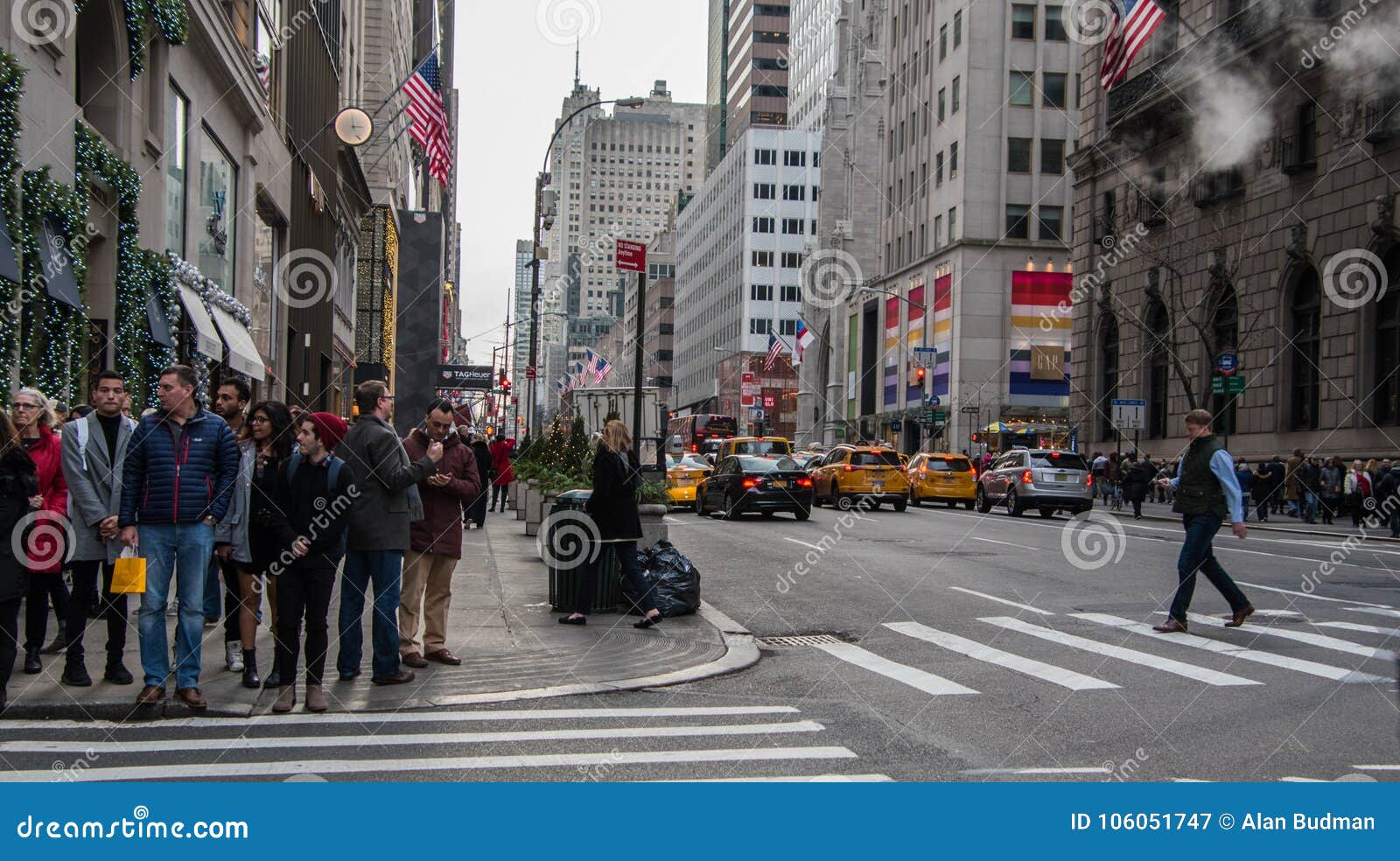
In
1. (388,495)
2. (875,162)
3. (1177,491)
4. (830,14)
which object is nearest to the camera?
(388,495)

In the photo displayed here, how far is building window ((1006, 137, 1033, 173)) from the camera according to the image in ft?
225

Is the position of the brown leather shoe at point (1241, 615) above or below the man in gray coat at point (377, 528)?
below

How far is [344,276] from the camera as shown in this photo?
5303 cm

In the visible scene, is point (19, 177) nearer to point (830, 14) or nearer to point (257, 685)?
point (257, 685)

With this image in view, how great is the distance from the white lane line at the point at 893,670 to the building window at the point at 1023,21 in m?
64.3

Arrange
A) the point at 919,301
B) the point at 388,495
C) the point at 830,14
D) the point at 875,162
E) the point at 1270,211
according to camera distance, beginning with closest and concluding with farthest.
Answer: the point at 388,495
the point at 1270,211
the point at 919,301
the point at 875,162
the point at 830,14

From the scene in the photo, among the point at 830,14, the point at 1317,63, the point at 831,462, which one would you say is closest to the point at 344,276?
the point at 831,462

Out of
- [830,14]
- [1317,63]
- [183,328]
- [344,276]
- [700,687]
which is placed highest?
[830,14]

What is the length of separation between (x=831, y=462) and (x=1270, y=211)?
1607 centimetres


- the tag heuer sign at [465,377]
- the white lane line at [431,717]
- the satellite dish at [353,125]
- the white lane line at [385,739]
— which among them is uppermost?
the satellite dish at [353,125]

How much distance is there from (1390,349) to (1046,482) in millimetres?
10180

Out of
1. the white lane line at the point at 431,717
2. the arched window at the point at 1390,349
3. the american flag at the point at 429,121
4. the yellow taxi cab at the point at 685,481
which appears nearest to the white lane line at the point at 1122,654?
the white lane line at the point at 431,717

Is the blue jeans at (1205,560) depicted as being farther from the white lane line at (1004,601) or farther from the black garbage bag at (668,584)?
the black garbage bag at (668,584)

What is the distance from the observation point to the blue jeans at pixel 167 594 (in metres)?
7.72
